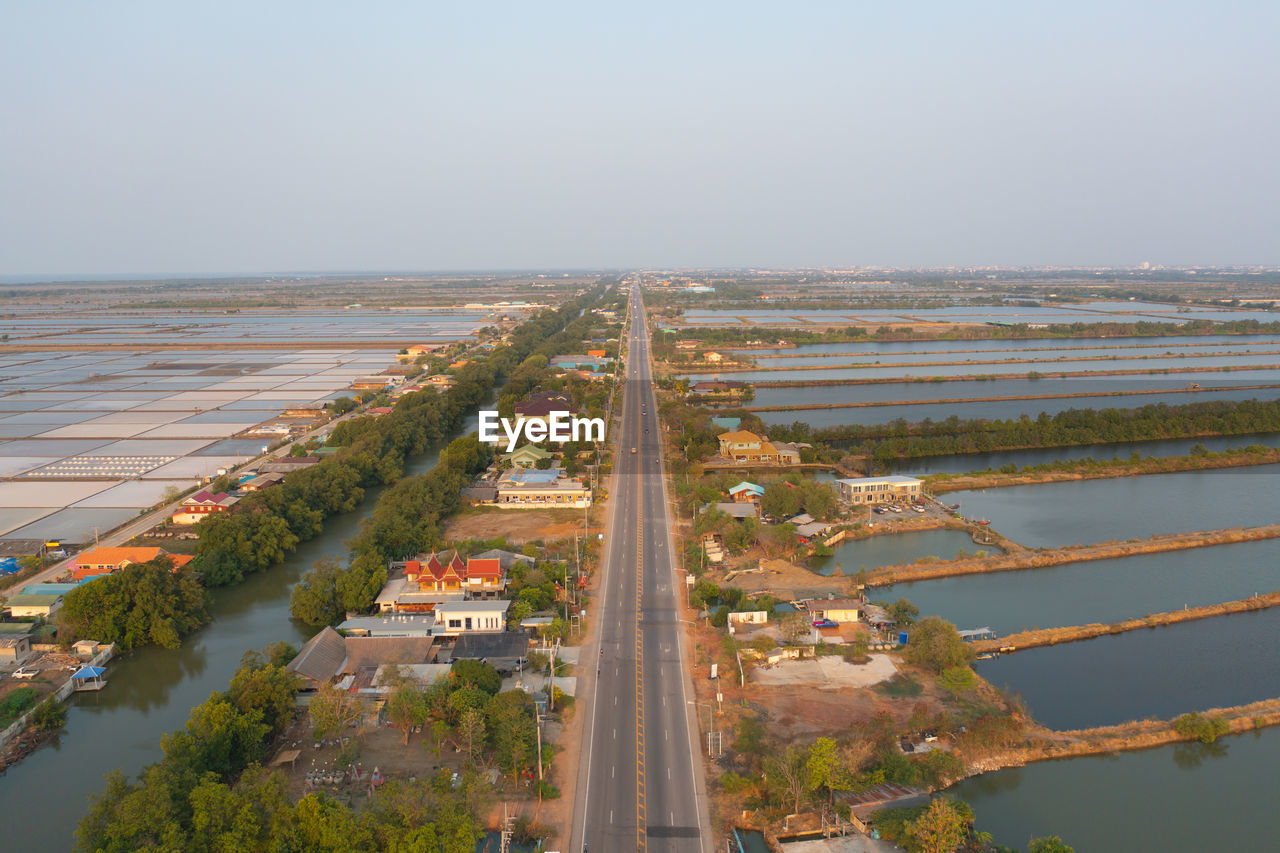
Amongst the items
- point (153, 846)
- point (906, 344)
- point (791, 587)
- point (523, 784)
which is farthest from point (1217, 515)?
point (906, 344)

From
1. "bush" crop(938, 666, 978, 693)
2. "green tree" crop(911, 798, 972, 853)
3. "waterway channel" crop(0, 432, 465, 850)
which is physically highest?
"green tree" crop(911, 798, 972, 853)

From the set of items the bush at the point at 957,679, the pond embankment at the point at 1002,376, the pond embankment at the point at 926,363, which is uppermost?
the pond embankment at the point at 926,363

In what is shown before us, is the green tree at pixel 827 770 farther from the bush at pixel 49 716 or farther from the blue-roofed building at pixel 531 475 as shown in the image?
the blue-roofed building at pixel 531 475

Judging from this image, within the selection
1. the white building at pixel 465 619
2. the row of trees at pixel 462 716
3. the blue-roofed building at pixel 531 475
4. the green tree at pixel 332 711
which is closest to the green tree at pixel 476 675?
the row of trees at pixel 462 716

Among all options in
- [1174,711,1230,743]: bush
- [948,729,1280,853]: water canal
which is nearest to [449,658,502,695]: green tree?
[948,729,1280,853]: water canal

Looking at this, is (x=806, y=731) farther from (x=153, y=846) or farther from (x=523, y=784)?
(x=153, y=846)

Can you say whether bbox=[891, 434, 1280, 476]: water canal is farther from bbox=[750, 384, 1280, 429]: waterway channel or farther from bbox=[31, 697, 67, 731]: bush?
bbox=[31, 697, 67, 731]: bush
